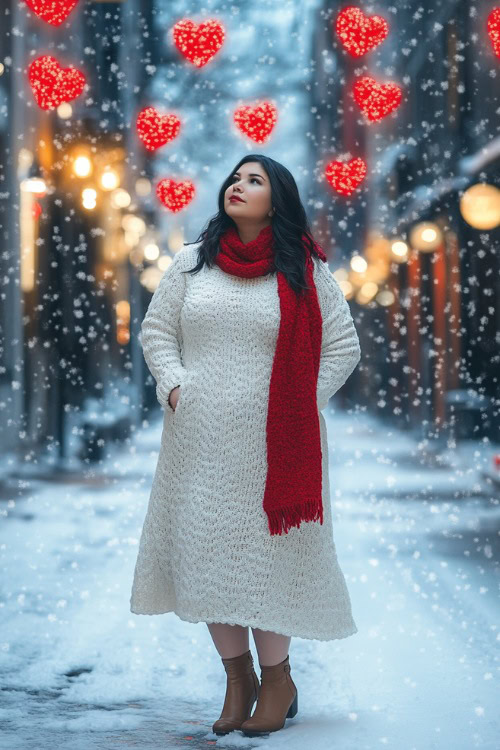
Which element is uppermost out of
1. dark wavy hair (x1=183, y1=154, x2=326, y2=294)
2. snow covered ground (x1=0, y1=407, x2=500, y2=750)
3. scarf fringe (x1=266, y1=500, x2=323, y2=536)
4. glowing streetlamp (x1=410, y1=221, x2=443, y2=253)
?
glowing streetlamp (x1=410, y1=221, x2=443, y2=253)

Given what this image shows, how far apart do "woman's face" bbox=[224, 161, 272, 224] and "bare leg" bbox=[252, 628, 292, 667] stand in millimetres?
1320

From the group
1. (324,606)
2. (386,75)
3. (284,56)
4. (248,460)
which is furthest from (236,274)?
(386,75)

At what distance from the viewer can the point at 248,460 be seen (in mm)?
3732

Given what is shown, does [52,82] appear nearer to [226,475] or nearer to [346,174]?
[346,174]

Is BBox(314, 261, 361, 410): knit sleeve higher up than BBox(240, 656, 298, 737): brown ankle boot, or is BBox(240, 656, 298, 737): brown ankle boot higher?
BBox(314, 261, 361, 410): knit sleeve

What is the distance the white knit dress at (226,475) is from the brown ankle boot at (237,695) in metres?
0.25

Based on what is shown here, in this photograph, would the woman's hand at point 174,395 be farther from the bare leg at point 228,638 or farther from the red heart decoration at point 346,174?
the red heart decoration at point 346,174

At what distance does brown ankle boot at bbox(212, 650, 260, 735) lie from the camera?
3781mm

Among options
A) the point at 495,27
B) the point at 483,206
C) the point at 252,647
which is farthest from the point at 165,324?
the point at 483,206

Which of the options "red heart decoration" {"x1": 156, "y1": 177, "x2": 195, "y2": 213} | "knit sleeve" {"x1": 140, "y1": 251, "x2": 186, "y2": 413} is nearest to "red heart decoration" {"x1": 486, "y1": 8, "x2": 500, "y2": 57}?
"knit sleeve" {"x1": 140, "y1": 251, "x2": 186, "y2": 413}

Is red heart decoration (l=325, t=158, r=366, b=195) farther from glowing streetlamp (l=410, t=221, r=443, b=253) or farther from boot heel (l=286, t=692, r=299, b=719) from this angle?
boot heel (l=286, t=692, r=299, b=719)

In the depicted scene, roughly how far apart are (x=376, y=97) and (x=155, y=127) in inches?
90.0

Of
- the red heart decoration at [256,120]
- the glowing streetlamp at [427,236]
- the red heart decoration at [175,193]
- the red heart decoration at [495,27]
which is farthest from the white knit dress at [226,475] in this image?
the glowing streetlamp at [427,236]

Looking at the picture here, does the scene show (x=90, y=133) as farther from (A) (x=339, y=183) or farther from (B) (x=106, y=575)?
(B) (x=106, y=575)
